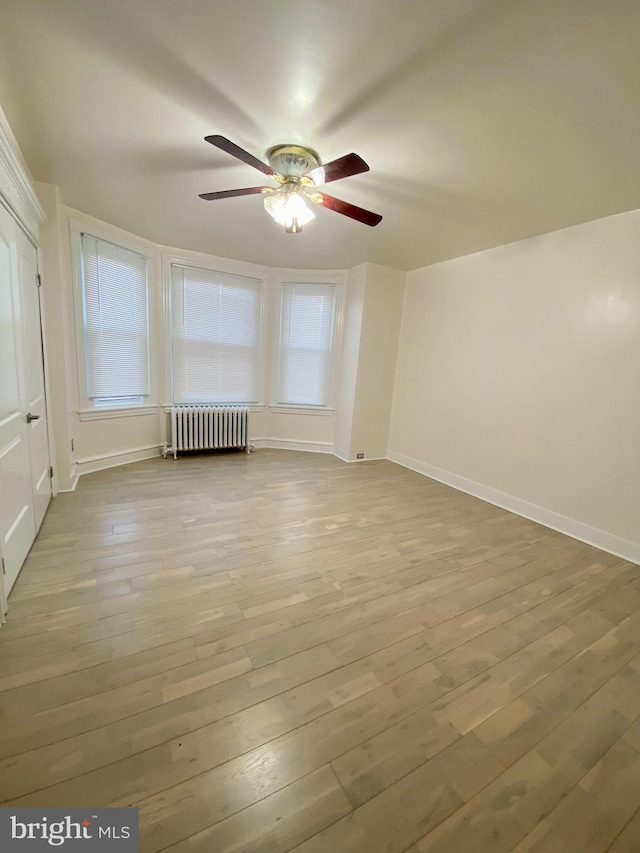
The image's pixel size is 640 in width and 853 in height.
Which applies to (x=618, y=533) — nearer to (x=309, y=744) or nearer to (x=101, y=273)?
(x=309, y=744)

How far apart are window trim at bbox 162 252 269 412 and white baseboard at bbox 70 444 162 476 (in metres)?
0.60

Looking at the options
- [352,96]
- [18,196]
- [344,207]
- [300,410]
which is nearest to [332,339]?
[300,410]

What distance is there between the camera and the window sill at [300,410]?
499cm

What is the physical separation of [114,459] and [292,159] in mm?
3590

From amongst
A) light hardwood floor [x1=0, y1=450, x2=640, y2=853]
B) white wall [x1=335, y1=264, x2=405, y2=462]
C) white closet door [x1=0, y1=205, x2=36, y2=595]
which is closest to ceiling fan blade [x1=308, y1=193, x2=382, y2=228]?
white closet door [x1=0, y1=205, x2=36, y2=595]

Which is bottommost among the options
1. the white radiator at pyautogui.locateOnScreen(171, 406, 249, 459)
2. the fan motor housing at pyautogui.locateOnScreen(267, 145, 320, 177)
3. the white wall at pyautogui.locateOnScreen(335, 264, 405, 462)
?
the white radiator at pyautogui.locateOnScreen(171, 406, 249, 459)

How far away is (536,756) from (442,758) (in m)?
0.36

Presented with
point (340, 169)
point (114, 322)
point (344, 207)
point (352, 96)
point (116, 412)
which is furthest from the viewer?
point (116, 412)

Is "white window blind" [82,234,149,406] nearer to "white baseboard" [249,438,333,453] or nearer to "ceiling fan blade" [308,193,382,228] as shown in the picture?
"white baseboard" [249,438,333,453]

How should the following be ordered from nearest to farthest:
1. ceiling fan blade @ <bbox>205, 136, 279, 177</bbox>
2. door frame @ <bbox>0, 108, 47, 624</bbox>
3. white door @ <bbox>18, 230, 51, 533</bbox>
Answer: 1. ceiling fan blade @ <bbox>205, 136, 279, 177</bbox>
2. door frame @ <bbox>0, 108, 47, 624</bbox>
3. white door @ <bbox>18, 230, 51, 533</bbox>

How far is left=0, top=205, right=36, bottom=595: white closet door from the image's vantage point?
5.97ft

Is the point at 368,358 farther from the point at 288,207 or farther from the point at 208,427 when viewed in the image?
the point at 288,207

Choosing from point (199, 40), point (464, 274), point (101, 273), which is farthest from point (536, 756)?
point (101, 273)

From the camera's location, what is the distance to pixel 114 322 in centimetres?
372
